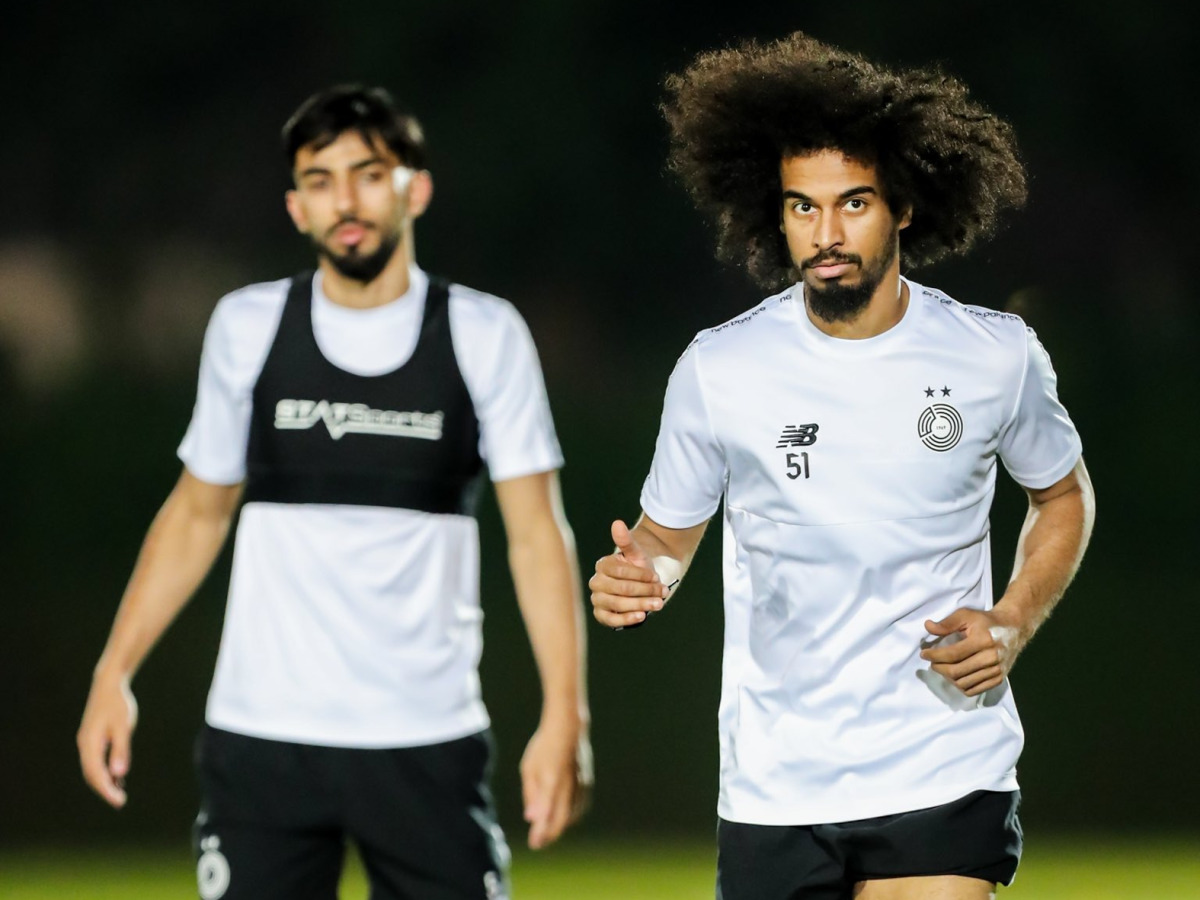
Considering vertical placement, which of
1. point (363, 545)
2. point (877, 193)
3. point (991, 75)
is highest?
point (991, 75)

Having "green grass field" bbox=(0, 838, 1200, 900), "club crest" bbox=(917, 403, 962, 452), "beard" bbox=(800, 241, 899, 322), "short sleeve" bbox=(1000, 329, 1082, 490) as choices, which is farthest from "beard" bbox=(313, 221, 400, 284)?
"green grass field" bbox=(0, 838, 1200, 900)

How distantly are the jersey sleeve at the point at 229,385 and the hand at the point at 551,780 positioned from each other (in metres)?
0.91

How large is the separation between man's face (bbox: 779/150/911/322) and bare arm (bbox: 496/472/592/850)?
0.69 metres

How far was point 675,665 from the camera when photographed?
1261 centimetres

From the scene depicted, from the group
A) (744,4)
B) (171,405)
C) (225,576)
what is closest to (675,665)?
(225,576)

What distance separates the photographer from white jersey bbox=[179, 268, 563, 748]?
3.97 meters

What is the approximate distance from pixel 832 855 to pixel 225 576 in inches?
449

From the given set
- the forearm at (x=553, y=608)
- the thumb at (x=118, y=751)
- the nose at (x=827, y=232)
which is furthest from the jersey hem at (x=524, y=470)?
the thumb at (x=118, y=751)

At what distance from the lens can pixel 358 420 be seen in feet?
13.3

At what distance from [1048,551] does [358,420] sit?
148 cm

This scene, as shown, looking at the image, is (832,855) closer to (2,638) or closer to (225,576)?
Result: (2,638)

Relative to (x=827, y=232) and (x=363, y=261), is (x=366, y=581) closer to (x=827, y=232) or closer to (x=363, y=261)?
(x=363, y=261)

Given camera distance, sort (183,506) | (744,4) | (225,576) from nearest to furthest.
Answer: (183,506) < (225,576) < (744,4)

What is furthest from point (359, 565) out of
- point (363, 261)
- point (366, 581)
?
point (363, 261)
